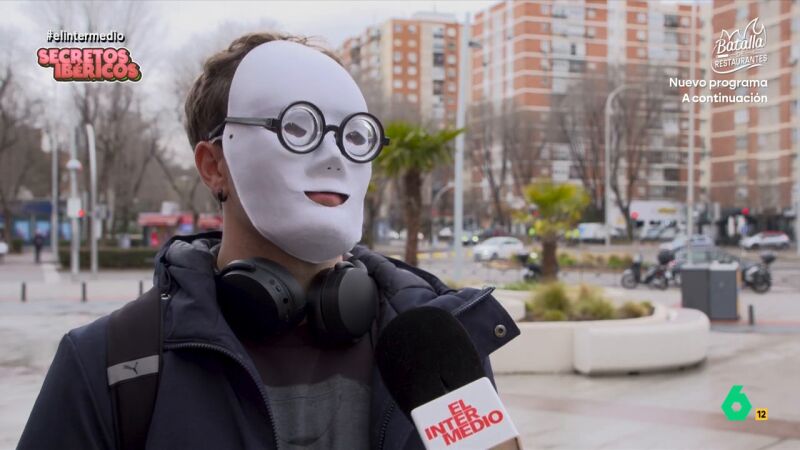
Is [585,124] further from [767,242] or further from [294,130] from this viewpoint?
[294,130]

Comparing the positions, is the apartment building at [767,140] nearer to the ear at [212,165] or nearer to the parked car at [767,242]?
the parked car at [767,242]

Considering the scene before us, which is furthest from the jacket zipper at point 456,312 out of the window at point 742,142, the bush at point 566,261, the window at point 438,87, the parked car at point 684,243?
the window at point 438,87

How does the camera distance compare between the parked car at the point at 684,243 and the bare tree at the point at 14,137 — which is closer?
the parked car at the point at 684,243

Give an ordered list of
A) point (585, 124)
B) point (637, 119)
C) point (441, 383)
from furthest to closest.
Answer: point (585, 124) → point (637, 119) → point (441, 383)

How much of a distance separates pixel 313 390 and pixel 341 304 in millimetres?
177

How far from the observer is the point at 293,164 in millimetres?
1555

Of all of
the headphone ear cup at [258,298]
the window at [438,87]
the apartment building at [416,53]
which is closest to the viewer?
the headphone ear cup at [258,298]

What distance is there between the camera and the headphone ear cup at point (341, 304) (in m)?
1.49

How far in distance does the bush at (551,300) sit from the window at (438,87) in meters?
90.5

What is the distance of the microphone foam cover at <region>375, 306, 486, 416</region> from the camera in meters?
1.28

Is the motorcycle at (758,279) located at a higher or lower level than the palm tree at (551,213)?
lower

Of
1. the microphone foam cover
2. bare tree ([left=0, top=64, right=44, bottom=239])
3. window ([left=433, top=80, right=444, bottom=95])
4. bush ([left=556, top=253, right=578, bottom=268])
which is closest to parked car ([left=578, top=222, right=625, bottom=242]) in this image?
bush ([left=556, top=253, right=578, bottom=268])

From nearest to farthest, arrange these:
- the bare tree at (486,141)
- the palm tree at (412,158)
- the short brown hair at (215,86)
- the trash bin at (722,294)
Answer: the short brown hair at (215,86), the palm tree at (412,158), the trash bin at (722,294), the bare tree at (486,141)

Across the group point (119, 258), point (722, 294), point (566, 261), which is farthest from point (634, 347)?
point (119, 258)
